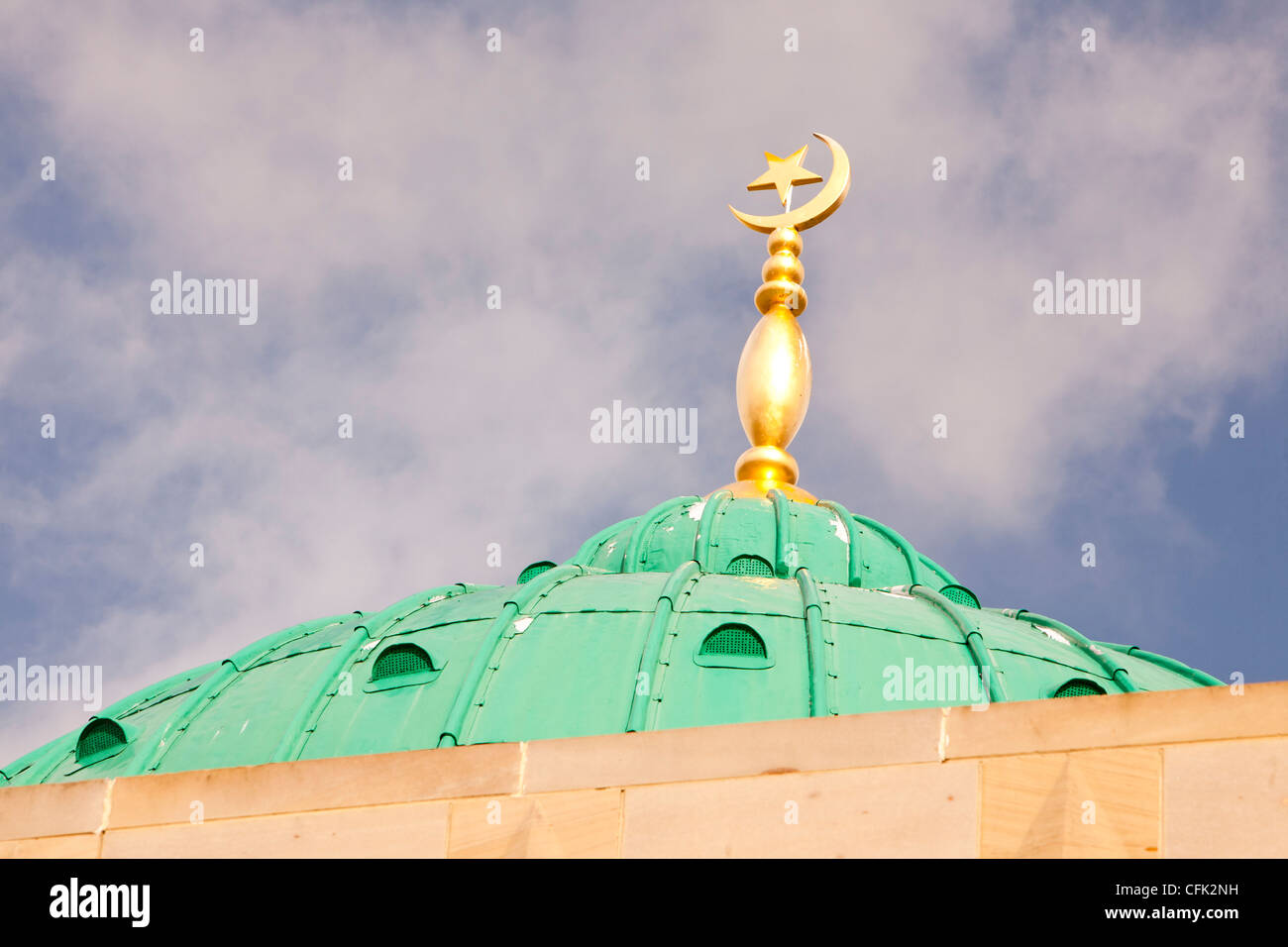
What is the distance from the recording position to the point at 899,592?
2634 centimetres

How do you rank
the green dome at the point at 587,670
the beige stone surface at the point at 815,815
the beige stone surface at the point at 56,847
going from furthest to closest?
1. the green dome at the point at 587,670
2. the beige stone surface at the point at 56,847
3. the beige stone surface at the point at 815,815

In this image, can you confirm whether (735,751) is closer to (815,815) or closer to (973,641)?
(815,815)

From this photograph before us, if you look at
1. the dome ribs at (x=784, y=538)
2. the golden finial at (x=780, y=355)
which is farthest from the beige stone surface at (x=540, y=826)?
the golden finial at (x=780, y=355)

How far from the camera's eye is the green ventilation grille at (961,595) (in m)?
27.1

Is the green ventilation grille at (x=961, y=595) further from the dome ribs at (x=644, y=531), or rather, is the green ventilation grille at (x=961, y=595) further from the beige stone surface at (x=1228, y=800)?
the beige stone surface at (x=1228, y=800)

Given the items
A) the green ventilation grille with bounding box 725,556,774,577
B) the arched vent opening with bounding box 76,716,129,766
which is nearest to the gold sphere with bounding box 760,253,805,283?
the green ventilation grille with bounding box 725,556,774,577

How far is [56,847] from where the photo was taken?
14062mm

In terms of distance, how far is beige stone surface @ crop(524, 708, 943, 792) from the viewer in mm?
12477

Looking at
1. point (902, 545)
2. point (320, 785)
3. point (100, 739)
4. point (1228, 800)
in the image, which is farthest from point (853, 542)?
point (1228, 800)

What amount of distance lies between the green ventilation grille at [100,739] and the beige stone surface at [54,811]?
969cm

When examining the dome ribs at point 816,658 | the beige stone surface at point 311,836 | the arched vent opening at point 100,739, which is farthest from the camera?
the arched vent opening at point 100,739
